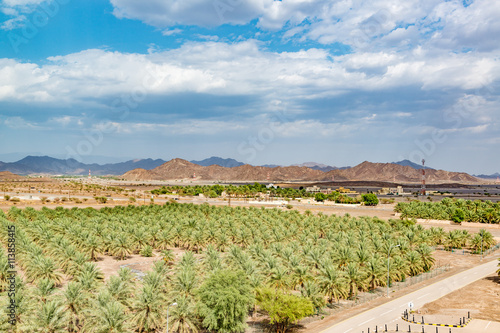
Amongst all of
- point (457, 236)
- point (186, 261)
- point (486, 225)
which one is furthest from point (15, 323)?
point (486, 225)

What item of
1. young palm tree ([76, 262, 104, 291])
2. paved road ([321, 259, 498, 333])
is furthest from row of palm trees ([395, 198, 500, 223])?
young palm tree ([76, 262, 104, 291])

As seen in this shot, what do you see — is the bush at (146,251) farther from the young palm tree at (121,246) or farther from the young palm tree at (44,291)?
the young palm tree at (44,291)

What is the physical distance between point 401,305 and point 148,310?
29.0m

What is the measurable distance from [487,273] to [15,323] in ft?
209

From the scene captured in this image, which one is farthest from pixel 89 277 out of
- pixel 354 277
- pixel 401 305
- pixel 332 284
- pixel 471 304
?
pixel 471 304

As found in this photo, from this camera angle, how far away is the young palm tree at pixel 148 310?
109ft

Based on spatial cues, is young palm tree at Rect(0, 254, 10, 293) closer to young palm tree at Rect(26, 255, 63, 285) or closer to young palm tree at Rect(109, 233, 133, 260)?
young palm tree at Rect(26, 255, 63, 285)

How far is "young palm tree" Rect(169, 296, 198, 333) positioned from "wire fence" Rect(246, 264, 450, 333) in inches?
251

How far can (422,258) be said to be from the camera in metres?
58.8

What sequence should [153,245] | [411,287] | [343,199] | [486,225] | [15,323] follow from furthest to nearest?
1. [343,199]
2. [486,225]
3. [153,245]
4. [411,287]
5. [15,323]

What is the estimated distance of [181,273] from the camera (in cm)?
3859

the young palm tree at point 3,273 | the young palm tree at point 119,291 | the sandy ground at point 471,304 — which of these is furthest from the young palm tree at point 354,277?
the young palm tree at point 3,273

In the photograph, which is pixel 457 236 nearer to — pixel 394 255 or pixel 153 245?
pixel 394 255

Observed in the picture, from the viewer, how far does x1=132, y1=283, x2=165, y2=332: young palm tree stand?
33.2 m
